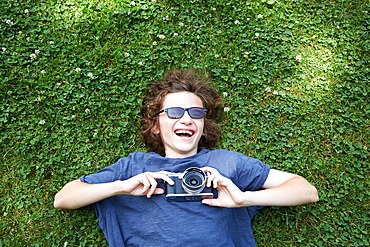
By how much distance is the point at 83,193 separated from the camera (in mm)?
2844

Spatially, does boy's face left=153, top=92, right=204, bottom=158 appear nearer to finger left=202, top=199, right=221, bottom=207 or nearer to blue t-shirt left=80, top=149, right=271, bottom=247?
blue t-shirt left=80, top=149, right=271, bottom=247

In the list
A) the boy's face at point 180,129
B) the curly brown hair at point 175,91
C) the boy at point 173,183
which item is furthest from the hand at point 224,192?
the curly brown hair at point 175,91

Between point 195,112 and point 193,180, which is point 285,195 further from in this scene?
point 195,112

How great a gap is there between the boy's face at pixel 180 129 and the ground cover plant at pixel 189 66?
0.72 metres

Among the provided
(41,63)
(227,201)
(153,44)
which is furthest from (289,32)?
(41,63)

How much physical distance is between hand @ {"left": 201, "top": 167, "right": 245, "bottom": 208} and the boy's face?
1.08ft

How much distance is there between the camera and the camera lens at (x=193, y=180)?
2537 millimetres

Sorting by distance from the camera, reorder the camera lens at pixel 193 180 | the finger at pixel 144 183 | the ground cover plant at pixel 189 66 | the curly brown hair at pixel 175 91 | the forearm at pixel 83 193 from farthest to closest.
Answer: the ground cover plant at pixel 189 66, the curly brown hair at pixel 175 91, the forearm at pixel 83 193, the finger at pixel 144 183, the camera lens at pixel 193 180

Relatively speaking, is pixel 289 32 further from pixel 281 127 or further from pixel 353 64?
pixel 281 127

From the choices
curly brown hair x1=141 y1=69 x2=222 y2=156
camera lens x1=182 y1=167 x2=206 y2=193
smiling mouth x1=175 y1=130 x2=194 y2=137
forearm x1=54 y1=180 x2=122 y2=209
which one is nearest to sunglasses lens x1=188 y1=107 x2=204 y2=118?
smiling mouth x1=175 y1=130 x2=194 y2=137

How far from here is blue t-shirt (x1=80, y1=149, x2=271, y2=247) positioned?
275cm

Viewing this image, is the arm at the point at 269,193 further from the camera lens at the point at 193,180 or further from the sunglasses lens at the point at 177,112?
the sunglasses lens at the point at 177,112

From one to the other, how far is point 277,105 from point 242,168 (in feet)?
4.01

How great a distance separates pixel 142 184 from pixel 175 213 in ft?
1.20
